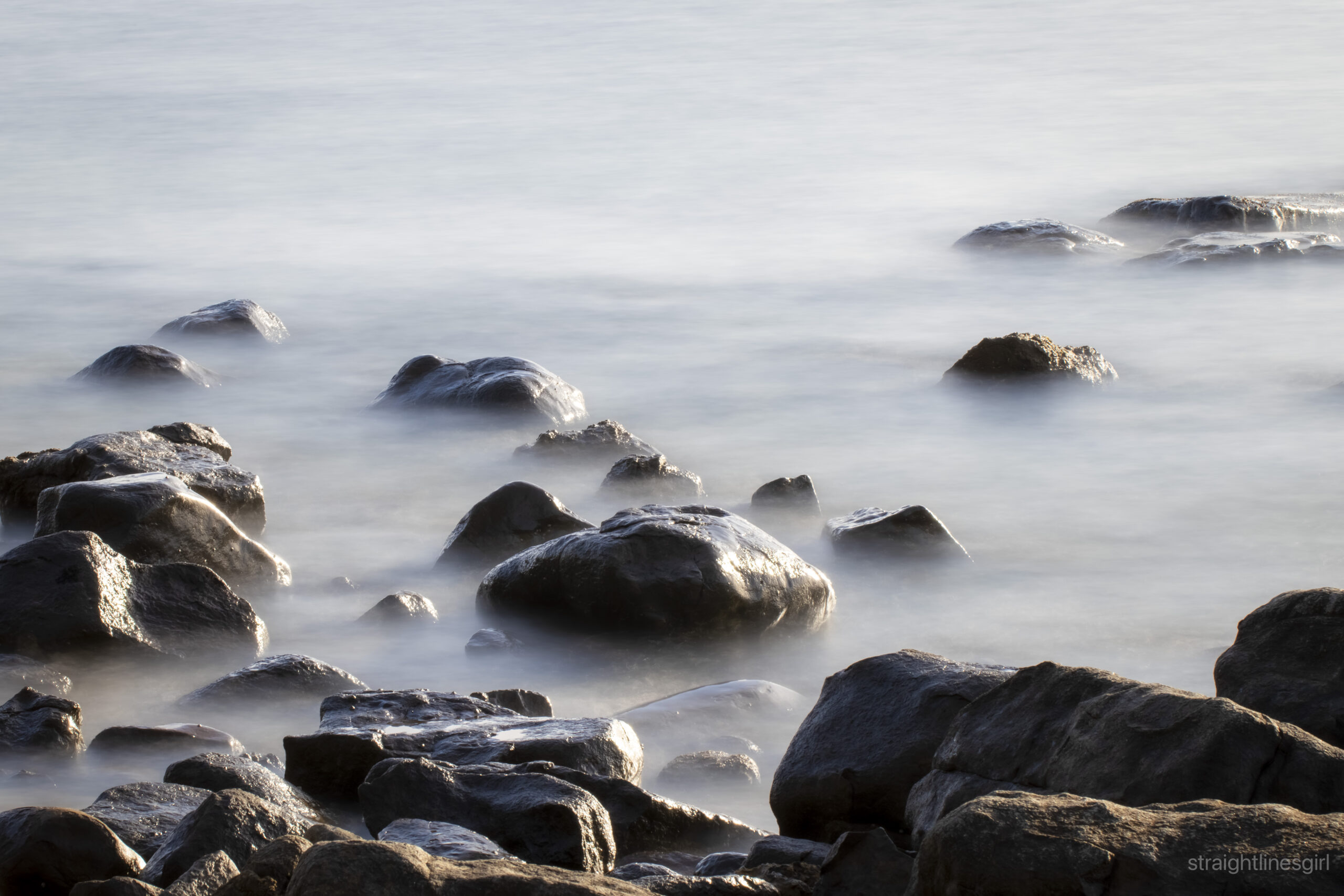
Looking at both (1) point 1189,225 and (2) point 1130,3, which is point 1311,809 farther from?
(2) point 1130,3

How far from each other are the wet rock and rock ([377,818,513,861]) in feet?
32.2

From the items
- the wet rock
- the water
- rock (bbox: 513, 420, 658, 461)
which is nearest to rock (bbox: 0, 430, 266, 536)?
the water

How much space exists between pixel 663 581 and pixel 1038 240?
8.17 metres

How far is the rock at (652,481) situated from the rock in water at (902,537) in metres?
0.87

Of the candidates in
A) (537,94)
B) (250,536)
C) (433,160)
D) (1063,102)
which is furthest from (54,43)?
(250,536)

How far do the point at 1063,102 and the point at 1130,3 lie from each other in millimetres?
15810

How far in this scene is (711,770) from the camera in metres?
3.81

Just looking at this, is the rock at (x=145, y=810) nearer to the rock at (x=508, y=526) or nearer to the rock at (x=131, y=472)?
the rock at (x=508, y=526)

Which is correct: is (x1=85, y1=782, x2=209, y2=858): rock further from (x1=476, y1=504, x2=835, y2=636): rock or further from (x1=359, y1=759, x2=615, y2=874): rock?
(x1=476, y1=504, x2=835, y2=636): rock

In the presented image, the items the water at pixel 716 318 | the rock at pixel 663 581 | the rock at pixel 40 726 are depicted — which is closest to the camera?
the rock at pixel 40 726

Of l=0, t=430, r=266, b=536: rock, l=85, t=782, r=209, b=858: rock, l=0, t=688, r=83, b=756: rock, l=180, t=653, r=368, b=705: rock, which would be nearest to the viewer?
l=85, t=782, r=209, b=858: rock

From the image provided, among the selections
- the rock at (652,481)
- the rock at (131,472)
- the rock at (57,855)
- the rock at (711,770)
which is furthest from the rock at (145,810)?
the rock at (652,481)

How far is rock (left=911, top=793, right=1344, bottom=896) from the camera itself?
2.08 m

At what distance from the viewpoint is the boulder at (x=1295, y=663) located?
2.87m
